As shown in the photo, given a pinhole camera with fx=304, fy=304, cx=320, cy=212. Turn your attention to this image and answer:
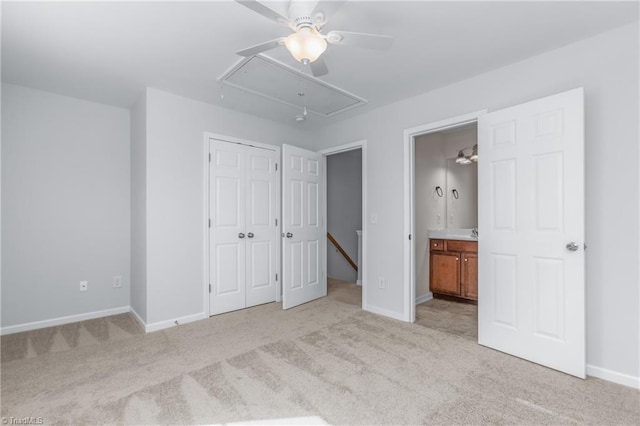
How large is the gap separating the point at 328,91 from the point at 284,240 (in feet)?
6.14

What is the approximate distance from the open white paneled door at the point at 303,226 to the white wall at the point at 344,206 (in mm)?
1434

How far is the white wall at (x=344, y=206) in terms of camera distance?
5.89 metres

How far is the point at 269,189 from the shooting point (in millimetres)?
4176

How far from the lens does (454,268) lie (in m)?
4.18

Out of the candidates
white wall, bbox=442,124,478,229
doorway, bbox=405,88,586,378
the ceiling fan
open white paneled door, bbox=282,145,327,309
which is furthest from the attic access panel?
white wall, bbox=442,124,478,229

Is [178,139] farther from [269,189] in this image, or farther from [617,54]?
[617,54]

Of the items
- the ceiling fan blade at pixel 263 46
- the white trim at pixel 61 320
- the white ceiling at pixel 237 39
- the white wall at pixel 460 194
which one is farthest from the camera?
the white wall at pixel 460 194

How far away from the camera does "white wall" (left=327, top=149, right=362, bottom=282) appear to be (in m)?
5.89

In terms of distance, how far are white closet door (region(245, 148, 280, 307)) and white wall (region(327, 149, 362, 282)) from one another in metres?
1.92

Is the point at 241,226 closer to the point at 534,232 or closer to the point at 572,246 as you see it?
the point at 534,232

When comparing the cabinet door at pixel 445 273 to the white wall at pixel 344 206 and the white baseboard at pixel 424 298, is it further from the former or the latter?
the white wall at pixel 344 206

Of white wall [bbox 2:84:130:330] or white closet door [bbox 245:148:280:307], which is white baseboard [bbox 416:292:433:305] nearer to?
white closet door [bbox 245:148:280:307]

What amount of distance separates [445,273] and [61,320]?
4.72 metres

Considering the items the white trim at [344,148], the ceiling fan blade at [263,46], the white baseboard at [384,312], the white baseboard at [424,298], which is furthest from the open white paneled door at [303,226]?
the ceiling fan blade at [263,46]
